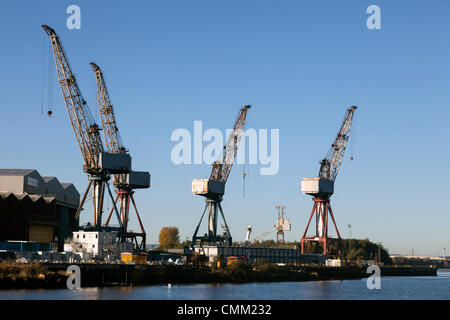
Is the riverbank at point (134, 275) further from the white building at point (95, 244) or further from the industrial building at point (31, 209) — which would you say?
the industrial building at point (31, 209)

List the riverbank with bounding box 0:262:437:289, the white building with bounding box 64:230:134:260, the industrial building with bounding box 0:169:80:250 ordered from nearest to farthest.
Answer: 1. the riverbank with bounding box 0:262:437:289
2. the white building with bounding box 64:230:134:260
3. the industrial building with bounding box 0:169:80:250

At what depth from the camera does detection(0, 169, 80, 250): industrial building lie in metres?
152

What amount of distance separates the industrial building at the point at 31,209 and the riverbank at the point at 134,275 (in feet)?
111

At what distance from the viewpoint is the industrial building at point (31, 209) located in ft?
497

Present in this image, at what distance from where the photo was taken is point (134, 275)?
426 feet

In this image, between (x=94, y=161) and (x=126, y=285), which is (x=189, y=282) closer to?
(x=126, y=285)

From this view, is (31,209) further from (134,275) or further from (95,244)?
(134,275)

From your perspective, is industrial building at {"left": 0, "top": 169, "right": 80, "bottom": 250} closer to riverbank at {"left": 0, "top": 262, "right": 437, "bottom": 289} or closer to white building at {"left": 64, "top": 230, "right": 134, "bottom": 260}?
white building at {"left": 64, "top": 230, "right": 134, "bottom": 260}

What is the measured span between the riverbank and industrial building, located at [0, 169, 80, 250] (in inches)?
1330

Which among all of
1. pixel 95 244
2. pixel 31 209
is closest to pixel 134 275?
pixel 95 244

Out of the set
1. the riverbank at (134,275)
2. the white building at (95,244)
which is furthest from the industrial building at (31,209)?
the riverbank at (134,275)

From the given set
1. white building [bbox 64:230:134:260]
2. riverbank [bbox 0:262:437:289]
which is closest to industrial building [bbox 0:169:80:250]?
white building [bbox 64:230:134:260]

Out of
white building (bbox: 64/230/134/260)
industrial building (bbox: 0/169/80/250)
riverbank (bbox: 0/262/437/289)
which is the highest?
industrial building (bbox: 0/169/80/250)
